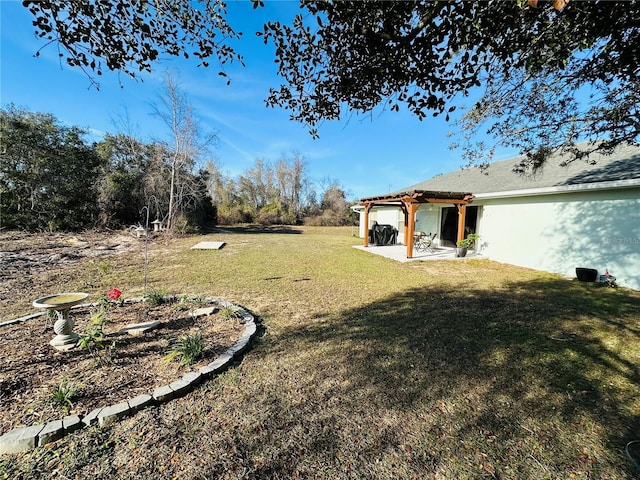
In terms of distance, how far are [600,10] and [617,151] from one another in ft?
27.8

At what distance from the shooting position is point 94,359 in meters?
2.75

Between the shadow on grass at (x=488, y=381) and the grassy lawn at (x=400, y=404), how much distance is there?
1 cm

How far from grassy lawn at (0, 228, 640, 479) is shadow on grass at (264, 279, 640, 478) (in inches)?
0.5

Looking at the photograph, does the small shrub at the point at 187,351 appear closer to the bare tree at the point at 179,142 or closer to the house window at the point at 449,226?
the house window at the point at 449,226

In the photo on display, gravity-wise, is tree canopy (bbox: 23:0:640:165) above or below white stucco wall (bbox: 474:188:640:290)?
above

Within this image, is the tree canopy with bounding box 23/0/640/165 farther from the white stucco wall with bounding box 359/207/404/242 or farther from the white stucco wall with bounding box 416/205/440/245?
the white stucco wall with bounding box 359/207/404/242

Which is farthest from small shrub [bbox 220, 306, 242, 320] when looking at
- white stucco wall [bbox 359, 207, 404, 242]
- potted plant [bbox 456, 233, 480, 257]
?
white stucco wall [bbox 359, 207, 404, 242]

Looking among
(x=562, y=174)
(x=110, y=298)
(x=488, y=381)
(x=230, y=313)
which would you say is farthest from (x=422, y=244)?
(x=110, y=298)

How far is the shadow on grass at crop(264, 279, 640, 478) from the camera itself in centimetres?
183

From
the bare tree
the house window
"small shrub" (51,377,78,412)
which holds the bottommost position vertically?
"small shrub" (51,377,78,412)

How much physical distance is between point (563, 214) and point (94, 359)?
34.3 ft

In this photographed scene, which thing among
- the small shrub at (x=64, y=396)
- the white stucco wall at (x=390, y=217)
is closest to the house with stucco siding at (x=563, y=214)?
the white stucco wall at (x=390, y=217)

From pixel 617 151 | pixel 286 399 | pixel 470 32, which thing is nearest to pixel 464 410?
pixel 286 399

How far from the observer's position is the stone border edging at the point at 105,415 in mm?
1779
